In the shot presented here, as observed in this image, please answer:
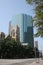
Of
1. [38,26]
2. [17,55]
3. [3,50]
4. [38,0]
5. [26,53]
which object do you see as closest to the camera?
[38,0]

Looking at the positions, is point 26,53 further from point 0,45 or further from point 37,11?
point 37,11

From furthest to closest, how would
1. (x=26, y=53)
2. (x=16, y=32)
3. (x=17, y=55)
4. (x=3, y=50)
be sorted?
(x=16, y=32) < (x=26, y=53) < (x=17, y=55) < (x=3, y=50)

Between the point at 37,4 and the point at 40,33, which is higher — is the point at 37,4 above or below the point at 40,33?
above

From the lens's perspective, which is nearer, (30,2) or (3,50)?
(30,2)

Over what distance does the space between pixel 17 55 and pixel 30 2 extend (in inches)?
3588

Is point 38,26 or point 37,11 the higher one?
point 37,11

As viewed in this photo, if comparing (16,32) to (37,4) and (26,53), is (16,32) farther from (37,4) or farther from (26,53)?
(37,4)

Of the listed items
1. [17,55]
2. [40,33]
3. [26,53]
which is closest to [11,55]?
[17,55]

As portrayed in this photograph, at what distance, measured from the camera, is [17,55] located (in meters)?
99.9

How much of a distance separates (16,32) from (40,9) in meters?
150

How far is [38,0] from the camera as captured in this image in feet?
30.7

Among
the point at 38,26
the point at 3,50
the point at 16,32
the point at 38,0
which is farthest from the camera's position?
the point at 16,32

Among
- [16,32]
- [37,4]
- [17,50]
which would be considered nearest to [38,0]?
[37,4]

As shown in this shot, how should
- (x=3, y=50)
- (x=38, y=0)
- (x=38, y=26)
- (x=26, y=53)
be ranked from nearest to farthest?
1. (x=38, y=0)
2. (x=38, y=26)
3. (x=3, y=50)
4. (x=26, y=53)
